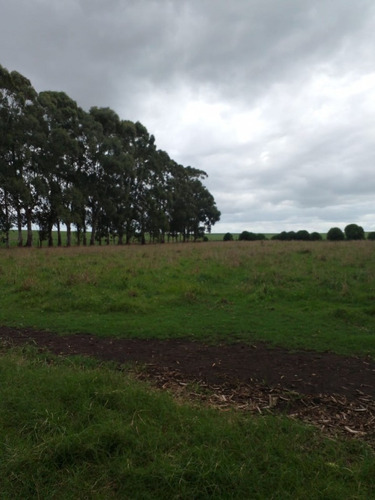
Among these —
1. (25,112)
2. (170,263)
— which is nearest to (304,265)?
(170,263)

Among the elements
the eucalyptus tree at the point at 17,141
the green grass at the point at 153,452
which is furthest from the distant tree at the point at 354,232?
the green grass at the point at 153,452

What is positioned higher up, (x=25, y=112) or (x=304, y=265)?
(x=25, y=112)

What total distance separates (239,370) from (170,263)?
42.8 feet

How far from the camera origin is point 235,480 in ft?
8.63

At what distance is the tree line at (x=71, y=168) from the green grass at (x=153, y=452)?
94.9ft

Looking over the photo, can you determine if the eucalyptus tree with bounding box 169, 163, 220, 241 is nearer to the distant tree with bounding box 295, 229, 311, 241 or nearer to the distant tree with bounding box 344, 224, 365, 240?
the distant tree with bounding box 295, 229, 311, 241

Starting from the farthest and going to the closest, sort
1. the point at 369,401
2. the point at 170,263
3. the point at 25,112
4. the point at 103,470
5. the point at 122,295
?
the point at 25,112
the point at 170,263
the point at 122,295
the point at 369,401
the point at 103,470

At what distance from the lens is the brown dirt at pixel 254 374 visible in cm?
400

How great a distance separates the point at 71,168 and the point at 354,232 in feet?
142

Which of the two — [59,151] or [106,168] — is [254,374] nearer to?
[59,151]

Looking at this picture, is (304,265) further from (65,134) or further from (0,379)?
(65,134)

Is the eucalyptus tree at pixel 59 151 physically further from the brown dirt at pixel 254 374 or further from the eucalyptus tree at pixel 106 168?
the brown dirt at pixel 254 374

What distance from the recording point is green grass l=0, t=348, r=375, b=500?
2.58m

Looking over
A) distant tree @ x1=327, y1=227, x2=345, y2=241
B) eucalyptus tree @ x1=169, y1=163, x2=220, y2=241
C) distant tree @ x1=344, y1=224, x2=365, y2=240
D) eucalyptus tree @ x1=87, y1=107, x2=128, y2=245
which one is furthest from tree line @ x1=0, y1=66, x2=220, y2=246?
distant tree @ x1=344, y1=224, x2=365, y2=240
